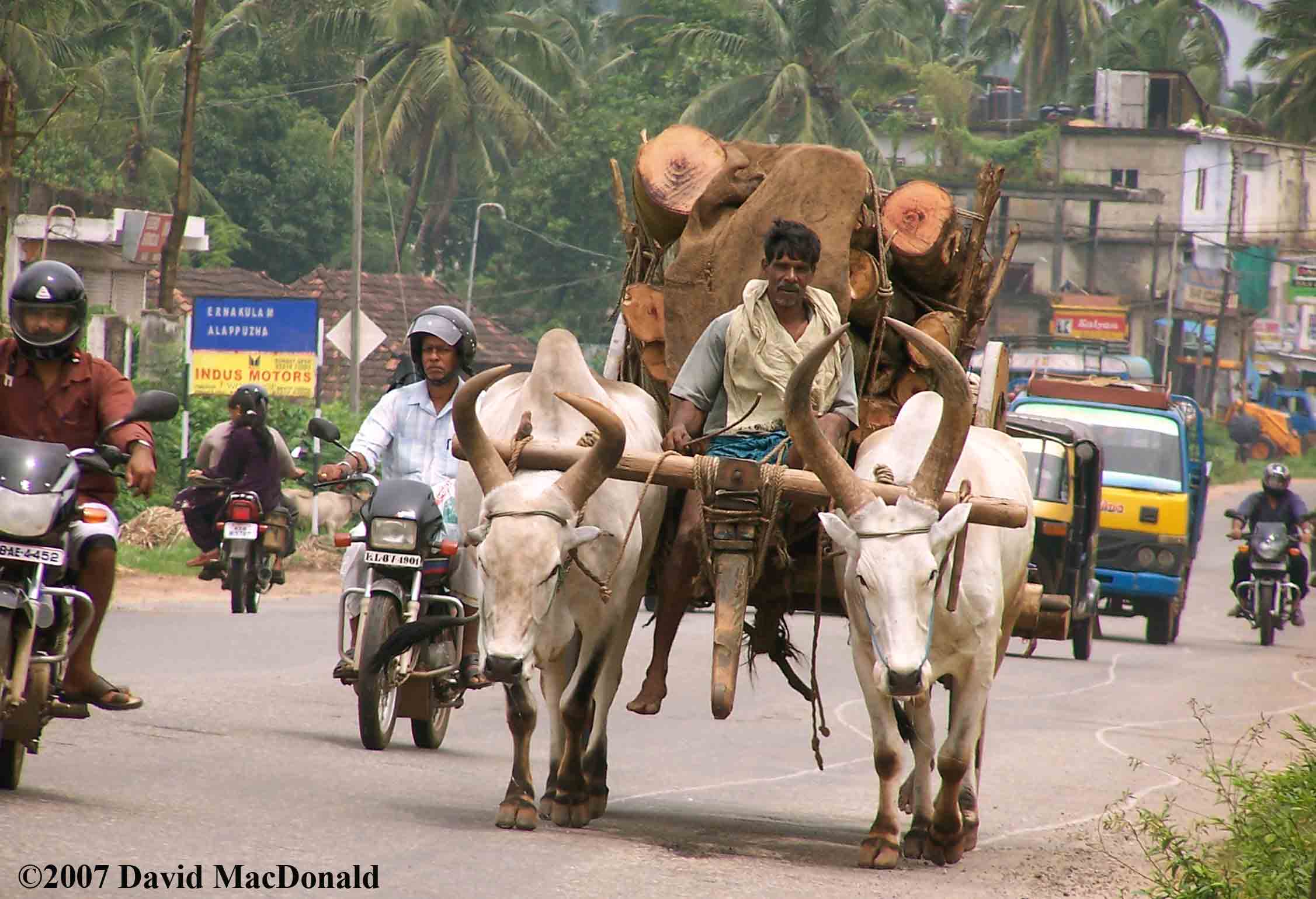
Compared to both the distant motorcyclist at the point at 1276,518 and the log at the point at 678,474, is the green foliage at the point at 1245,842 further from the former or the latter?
the distant motorcyclist at the point at 1276,518

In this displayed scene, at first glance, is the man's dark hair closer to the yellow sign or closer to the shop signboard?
the shop signboard

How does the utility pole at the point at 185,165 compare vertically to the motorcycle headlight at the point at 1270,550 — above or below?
above

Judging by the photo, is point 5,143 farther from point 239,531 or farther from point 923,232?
point 923,232

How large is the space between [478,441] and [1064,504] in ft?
33.6

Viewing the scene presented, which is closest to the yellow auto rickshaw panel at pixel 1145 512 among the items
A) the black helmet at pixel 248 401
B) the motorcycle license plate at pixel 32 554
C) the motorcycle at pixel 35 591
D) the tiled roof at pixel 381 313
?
the black helmet at pixel 248 401

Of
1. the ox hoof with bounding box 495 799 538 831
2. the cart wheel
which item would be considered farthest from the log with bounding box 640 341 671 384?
the cart wheel

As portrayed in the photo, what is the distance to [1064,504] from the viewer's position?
16.2m

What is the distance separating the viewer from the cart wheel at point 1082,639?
1747 centimetres

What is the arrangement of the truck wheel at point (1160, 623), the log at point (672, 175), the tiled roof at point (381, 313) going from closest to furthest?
1. the log at point (672, 175)
2. the truck wheel at point (1160, 623)
3. the tiled roof at point (381, 313)

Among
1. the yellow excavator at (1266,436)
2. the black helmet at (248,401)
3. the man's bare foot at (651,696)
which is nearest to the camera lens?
the man's bare foot at (651,696)

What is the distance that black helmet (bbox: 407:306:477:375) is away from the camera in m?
8.79

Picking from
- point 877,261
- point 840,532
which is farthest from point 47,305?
point 877,261

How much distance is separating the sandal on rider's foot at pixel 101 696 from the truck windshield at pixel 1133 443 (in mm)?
13864

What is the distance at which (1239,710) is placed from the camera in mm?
14297
